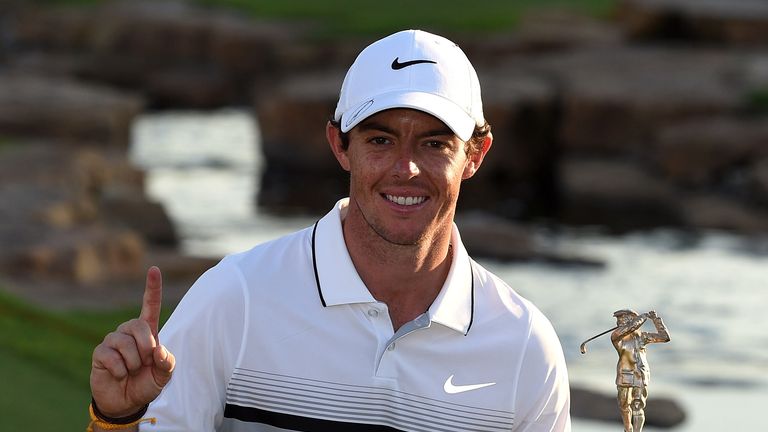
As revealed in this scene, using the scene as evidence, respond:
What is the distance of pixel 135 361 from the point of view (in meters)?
2.97

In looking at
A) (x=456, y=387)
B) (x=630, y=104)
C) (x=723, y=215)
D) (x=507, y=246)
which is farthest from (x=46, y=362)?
(x=630, y=104)

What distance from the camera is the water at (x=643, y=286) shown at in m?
10.5

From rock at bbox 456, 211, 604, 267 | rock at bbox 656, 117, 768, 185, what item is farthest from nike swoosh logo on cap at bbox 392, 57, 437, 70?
rock at bbox 656, 117, 768, 185

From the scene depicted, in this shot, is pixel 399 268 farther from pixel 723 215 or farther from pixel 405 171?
pixel 723 215

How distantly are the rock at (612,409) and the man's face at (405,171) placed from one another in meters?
5.72

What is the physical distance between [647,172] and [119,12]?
44.6 ft

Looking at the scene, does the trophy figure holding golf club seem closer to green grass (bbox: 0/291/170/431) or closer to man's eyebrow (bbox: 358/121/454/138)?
man's eyebrow (bbox: 358/121/454/138)

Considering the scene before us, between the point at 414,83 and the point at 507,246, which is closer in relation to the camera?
the point at 414,83

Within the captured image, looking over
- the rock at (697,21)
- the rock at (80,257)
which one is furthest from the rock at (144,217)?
the rock at (697,21)

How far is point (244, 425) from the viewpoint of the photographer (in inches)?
130

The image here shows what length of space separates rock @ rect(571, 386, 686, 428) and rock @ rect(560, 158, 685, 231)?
7682 millimetres

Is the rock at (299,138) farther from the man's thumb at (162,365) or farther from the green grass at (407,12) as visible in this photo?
the man's thumb at (162,365)

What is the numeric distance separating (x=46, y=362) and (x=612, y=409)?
3121 mm

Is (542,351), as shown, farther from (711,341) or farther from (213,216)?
(213,216)
